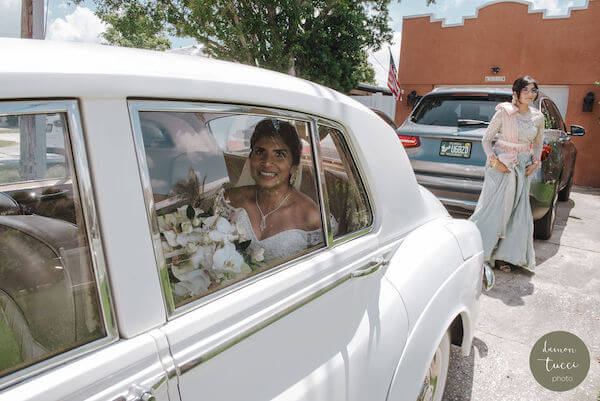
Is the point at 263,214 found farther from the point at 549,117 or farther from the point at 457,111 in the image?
the point at 549,117

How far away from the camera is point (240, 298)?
40.8 inches

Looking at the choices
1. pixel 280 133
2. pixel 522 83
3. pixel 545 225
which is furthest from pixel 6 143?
pixel 545 225

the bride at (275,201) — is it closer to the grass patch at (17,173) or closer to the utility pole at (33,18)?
the grass patch at (17,173)

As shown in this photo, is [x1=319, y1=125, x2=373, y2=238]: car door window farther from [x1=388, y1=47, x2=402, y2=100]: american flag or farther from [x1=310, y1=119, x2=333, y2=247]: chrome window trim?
[x1=388, y1=47, x2=402, y2=100]: american flag

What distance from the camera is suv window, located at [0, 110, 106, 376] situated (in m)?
0.81

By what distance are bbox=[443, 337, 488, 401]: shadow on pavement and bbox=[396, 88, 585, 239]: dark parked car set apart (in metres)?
1.98

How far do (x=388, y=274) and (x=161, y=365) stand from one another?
3.16 feet

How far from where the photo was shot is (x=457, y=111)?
463 centimetres

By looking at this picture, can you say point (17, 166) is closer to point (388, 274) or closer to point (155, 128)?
point (155, 128)

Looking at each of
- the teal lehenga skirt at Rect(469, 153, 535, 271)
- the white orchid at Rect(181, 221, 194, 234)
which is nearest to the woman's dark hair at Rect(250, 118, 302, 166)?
the white orchid at Rect(181, 221, 194, 234)

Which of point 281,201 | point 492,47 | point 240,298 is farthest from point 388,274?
point 492,47

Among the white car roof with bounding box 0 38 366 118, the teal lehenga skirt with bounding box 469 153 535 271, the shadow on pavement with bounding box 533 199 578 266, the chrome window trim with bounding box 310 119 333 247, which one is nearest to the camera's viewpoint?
the white car roof with bounding box 0 38 366 118

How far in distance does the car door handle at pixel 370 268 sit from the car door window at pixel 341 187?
5.8 inches

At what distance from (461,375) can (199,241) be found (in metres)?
2.06
